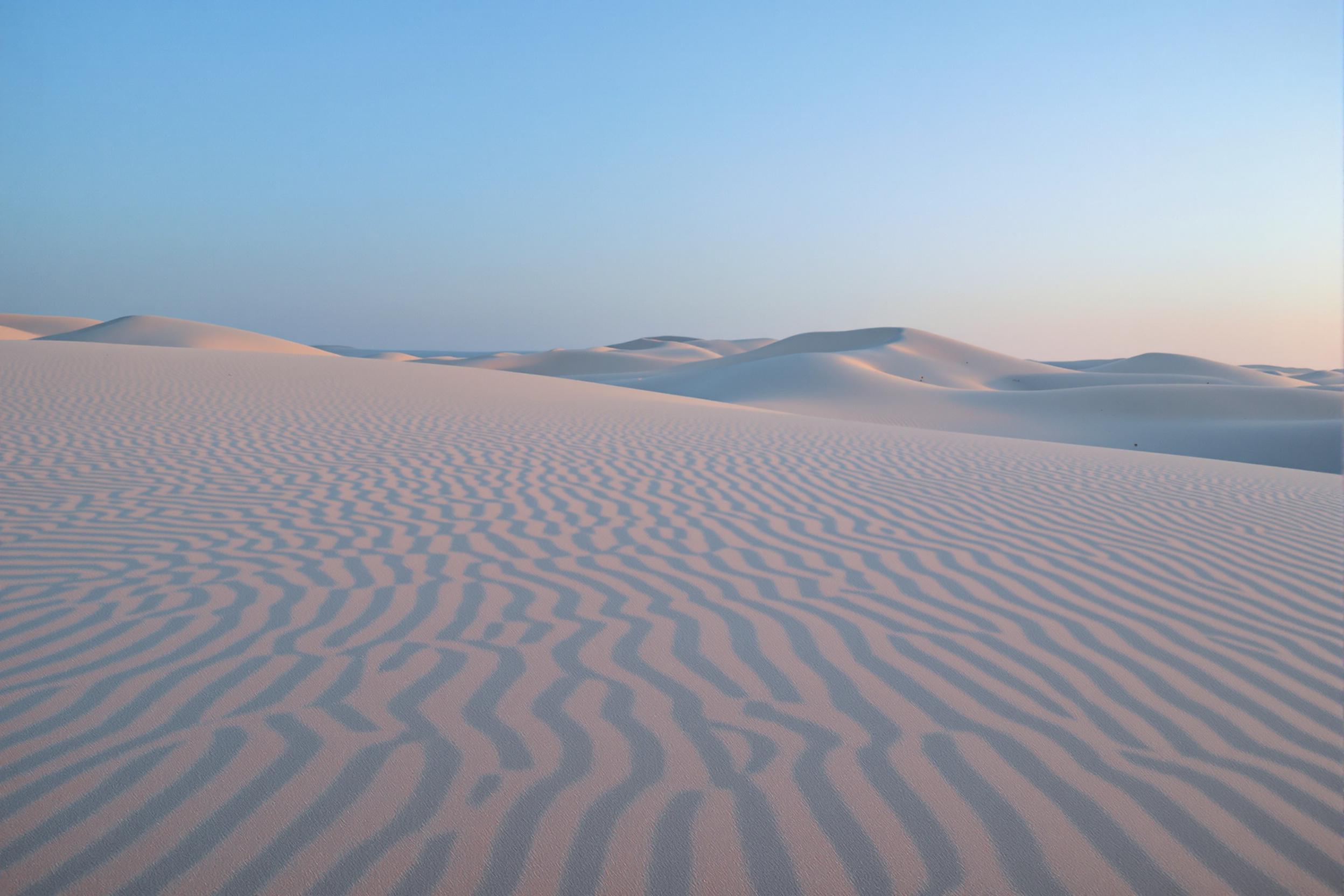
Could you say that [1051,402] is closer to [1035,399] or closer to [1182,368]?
[1035,399]

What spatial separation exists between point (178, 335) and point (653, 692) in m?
53.3

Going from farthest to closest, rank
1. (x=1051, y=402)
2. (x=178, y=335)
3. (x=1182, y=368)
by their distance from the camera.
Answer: (x=1182, y=368)
(x=178, y=335)
(x=1051, y=402)

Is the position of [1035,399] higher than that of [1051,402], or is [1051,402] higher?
[1035,399]

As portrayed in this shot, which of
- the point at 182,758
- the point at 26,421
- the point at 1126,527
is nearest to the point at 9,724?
the point at 182,758

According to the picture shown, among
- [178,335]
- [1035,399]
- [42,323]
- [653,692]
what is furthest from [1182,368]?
[42,323]

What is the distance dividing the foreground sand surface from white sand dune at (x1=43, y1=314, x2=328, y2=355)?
42.9 meters

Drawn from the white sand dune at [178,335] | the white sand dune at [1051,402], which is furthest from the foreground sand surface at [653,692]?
the white sand dune at [178,335]

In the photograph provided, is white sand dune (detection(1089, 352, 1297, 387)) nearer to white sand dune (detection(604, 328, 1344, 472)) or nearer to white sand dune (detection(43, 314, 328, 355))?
white sand dune (detection(604, 328, 1344, 472))

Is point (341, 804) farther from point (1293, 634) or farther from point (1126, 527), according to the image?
point (1126, 527)

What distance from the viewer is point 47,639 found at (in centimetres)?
323

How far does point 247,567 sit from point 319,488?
2212 mm

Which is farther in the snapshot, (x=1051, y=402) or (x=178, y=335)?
(x=178, y=335)

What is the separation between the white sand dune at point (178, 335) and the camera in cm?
4450

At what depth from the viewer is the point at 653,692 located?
9.57 feet
